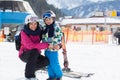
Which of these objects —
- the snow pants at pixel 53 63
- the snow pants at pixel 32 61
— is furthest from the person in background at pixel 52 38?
the snow pants at pixel 32 61

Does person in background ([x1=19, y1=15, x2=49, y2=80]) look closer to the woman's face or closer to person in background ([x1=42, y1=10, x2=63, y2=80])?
the woman's face

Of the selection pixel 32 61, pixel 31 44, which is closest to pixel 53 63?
pixel 32 61

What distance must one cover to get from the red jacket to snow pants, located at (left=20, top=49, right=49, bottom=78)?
0.07 meters

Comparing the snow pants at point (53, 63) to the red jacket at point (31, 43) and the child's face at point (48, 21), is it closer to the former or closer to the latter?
the red jacket at point (31, 43)

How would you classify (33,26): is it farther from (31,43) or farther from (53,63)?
(53,63)

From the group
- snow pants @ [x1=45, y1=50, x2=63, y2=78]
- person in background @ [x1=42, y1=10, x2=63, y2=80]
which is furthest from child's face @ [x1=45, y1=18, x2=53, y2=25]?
snow pants @ [x1=45, y1=50, x2=63, y2=78]

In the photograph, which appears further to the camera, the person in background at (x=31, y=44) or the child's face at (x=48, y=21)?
the child's face at (x=48, y=21)

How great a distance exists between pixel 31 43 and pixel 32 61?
29 centimetres

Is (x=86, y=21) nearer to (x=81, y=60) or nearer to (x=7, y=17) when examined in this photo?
(x=7, y=17)

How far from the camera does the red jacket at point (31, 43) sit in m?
6.87

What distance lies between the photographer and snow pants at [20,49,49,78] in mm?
6863

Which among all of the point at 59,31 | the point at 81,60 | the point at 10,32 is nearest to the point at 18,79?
the point at 59,31

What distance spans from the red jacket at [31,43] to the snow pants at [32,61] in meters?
0.07

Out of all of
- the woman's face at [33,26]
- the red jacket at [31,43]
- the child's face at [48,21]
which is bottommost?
the red jacket at [31,43]
